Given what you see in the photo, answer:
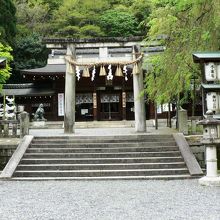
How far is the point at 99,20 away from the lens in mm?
44312

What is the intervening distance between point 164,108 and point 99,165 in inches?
755

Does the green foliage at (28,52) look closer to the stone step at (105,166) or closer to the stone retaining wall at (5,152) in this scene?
the stone retaining wall at (5,152)

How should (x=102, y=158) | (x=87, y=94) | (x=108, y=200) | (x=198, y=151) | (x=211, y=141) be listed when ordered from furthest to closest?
(x=87, y=94), (x=198, y=151), (x=102, y=158), (x=211, y=141), (x=108, y=200)

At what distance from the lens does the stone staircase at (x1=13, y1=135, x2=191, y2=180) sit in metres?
11.3

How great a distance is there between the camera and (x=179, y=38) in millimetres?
13266

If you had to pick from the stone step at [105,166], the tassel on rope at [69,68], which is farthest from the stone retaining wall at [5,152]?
the tassel on rope at [69,68]

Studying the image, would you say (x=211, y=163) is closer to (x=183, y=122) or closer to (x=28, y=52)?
(x=183, y=122)

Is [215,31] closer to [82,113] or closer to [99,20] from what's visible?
[82,113]

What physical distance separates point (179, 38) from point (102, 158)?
4795mm

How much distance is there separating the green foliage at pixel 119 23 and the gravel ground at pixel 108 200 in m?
34.3

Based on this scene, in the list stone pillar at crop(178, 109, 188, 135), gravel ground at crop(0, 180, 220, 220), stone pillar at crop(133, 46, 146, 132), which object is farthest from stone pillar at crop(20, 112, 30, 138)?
stone pillar at crop(178, 109, 188, 135)

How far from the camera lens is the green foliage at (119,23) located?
4300 centimetres

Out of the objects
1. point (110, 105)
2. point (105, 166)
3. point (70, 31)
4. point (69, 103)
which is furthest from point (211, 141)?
point (70, 31)

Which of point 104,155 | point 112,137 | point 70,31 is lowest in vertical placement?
point 104,155
